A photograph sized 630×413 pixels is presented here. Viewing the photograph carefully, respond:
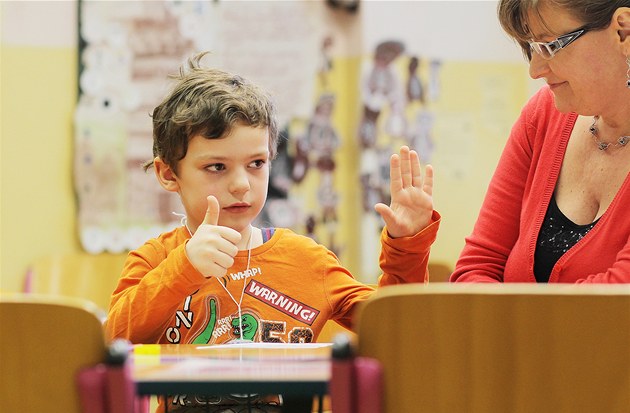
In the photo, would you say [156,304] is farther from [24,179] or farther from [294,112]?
[294,112]

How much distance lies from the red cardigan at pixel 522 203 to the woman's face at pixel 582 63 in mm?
184

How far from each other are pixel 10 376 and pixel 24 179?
295 cm

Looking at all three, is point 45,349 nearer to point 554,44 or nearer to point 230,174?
point 230,174

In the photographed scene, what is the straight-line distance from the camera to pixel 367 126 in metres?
4.47

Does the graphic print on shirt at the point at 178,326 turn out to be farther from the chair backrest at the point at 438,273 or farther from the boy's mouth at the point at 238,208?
the chair backrest at the point at 438,273

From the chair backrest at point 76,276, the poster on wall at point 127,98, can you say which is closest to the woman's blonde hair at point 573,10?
the poster on wall at point 127,98

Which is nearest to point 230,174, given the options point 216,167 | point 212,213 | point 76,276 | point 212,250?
point 216,167

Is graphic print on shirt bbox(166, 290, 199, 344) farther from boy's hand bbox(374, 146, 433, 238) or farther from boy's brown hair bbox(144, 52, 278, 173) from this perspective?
boy's hand bbox(374, 146, 433, 238)

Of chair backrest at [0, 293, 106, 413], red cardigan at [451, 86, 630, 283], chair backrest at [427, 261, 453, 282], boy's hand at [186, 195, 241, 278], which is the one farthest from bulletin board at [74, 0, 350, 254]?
chair backrest at [0, 293, 106, 413]

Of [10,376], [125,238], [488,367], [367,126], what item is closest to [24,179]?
[125,238]

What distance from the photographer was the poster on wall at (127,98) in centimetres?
407

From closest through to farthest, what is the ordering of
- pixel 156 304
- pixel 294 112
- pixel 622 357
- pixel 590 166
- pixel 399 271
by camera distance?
pixel 622 357
pixel 156 304
pixel 399 271
pixel 590 166
pixel 294 112

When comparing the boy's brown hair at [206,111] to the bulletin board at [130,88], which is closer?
the boy's brown hair at [206,111]

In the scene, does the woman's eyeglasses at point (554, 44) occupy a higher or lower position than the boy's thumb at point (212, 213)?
Answer: higher
